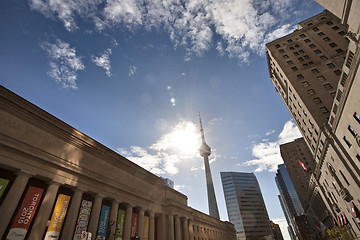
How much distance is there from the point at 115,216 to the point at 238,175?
144m

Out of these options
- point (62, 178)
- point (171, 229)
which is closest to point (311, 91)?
point (171, 229)

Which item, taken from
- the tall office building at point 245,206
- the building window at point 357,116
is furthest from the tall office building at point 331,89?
the tall office building at point 245,206

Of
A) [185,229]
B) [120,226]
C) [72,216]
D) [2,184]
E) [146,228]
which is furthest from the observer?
[185,229]

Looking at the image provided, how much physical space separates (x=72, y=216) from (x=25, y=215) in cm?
479

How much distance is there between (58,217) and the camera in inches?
781

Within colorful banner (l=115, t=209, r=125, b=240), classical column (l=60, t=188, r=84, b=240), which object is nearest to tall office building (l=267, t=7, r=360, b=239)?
colorful banner (l=115, t=209, r=125, b=240)

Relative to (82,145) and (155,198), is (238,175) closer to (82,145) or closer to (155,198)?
(155,198)

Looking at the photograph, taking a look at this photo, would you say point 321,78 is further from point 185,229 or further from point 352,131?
point 185,229

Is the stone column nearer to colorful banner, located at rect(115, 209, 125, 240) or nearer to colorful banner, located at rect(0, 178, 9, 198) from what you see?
colorful banner, located at rect(115, 209, 125, 240)

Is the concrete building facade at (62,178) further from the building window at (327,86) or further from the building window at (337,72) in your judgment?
the building window at (337,72)

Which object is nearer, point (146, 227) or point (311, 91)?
point (146, 227)

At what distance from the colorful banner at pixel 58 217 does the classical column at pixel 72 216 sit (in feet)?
2.30

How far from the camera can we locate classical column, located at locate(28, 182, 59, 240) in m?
17.5

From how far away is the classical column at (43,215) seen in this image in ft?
57.6
